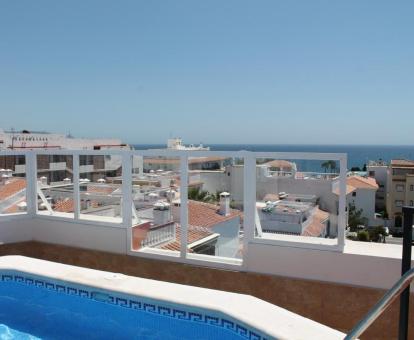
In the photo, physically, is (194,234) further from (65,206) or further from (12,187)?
(12,187)

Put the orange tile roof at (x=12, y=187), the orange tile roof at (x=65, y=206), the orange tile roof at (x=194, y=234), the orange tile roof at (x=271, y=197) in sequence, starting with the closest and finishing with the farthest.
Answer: the orange tile roof at (x=271, y=197) < the orange tile roof at (x=194, y=234) < the orange tile roof at (x=65, y=206) < the orange tile roof at (x=12, y=187)

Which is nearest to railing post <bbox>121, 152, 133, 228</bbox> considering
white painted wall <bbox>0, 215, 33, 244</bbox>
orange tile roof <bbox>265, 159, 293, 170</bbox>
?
white painted wall <bbox>0, 215, 33, 244</bbox>

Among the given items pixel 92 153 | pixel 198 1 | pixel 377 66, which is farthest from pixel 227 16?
pixel 377 66

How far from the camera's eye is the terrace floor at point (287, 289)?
4430 mm

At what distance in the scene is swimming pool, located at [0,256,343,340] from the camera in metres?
3.29

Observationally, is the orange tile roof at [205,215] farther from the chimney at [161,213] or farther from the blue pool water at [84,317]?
the blue pool water at [84,317]

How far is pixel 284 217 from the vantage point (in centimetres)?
502

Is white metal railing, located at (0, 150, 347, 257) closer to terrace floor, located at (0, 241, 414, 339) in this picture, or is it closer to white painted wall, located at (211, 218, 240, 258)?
white painted wall, located at (211, 218, 240, 258)

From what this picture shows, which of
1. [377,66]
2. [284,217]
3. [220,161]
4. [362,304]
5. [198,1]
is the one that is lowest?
[362,304]

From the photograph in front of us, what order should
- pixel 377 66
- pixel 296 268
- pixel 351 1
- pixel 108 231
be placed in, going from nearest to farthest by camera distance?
pixel 296 268 → pixel 108 231 → pixel 351 1 → pixel 377 66

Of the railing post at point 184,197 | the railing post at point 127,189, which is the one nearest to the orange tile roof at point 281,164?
the railing post at point 184,197

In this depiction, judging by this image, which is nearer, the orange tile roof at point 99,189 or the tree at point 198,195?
A: the tree at point 198,195

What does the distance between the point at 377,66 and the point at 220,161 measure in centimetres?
5195

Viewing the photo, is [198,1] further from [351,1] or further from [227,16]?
[351,1]
